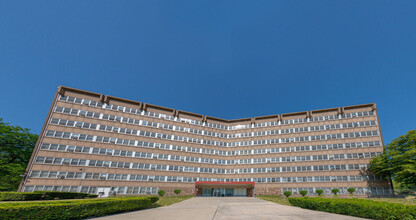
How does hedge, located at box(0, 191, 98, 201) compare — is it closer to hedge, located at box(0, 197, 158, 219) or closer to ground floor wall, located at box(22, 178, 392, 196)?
ground floor wall, located at box(22, 178, 392, 196)

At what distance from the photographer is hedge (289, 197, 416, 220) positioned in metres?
12.4

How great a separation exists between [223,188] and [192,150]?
1462 centimetres

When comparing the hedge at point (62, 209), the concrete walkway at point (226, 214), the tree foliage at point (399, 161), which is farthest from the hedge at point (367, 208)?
the tree foliage at point (399, 161)

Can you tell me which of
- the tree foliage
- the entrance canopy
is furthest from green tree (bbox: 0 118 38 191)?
the tree foliage

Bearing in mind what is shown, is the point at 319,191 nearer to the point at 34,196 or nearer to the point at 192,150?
the point at 192,150

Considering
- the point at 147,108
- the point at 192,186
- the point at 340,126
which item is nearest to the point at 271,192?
the point at 192,186

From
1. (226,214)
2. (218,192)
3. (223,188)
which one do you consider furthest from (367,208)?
(218,192)

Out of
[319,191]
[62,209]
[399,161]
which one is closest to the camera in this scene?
[62,209]

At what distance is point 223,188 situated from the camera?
5594 cm

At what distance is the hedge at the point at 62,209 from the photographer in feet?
38.7

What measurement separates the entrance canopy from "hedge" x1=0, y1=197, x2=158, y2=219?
31754 millimetres

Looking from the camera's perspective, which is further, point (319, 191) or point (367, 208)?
point (319, 191)

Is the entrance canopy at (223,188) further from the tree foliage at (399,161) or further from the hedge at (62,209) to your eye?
the hedge at (62,209)

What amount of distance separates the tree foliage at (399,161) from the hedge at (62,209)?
4661 centimetres
